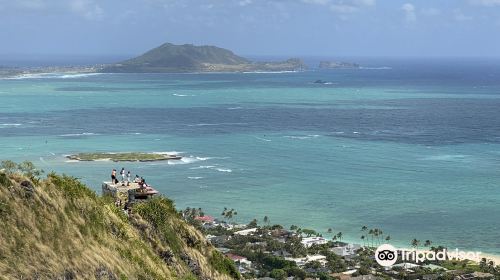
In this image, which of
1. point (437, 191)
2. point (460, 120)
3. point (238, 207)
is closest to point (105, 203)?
point (238, 207)

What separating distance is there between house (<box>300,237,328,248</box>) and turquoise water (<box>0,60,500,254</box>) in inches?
154

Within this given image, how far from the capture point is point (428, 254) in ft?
184

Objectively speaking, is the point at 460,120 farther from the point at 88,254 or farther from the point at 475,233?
the point at 88,254

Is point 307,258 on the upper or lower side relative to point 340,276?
lower

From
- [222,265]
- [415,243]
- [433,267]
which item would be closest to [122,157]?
[415,243]

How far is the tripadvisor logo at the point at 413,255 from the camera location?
54378 mm

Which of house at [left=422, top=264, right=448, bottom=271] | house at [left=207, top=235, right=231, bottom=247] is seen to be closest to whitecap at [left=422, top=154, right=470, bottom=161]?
house at [left=422, top=264, right=448, bottom=271]

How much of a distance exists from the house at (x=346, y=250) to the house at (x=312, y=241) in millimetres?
1609

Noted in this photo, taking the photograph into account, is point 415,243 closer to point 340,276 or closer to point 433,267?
point 433,267

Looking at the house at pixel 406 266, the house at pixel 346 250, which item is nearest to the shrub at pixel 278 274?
the house at pixel 346 250

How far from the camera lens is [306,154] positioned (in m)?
99.0

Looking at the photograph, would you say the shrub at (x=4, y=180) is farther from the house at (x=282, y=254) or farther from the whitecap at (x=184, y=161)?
the whitecap at (x=184, y=161)

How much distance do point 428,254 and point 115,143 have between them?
62313 millimetres

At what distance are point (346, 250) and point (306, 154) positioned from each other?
1653 inches
